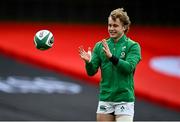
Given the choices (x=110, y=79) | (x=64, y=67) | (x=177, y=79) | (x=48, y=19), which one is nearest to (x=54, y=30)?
(x=48, y=19)

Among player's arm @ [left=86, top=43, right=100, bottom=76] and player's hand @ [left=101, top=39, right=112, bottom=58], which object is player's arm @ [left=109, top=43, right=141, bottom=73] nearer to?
player's hand @ [left=101, top=39, right=112, bottom=58]

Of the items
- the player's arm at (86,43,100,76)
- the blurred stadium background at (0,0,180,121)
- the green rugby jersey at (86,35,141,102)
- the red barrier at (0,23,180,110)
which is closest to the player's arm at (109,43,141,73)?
the green rugby jersey at (86,35,141,102)

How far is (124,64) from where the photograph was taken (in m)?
5.62

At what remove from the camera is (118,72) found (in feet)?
18.9

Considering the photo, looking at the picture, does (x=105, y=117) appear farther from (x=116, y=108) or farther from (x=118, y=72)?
(x=118, y=72)

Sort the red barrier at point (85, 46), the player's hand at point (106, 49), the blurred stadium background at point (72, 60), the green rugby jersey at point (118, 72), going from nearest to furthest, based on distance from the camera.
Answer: the player's hand at point (106, 49), the green rugby jersey at point (118, 72), the blurred stadium background at point (72, 60), the red barrier at point (85, 46)

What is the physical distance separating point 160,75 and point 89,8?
323 cm

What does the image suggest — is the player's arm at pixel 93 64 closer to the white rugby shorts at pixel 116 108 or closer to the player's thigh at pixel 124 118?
the white rugby shorts at pixel 116 108

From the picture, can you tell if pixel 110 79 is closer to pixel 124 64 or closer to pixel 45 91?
pixel 124 64

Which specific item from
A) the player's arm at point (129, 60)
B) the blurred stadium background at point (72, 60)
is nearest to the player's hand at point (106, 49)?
the player's arm at point (129, 60)

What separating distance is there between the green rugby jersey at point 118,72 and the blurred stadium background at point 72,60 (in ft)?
7.70

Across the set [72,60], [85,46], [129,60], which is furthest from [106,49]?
[85,46]

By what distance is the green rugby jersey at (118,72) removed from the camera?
18.9ft

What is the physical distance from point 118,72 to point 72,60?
171 inches
